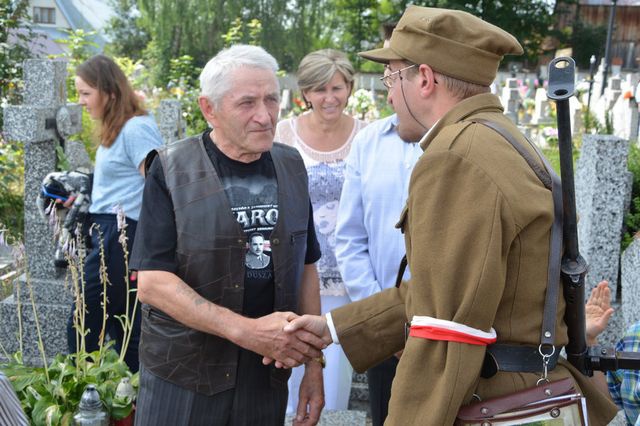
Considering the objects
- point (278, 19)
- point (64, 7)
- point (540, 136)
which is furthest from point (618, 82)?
point (64, 7)

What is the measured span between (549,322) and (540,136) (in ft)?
36.4

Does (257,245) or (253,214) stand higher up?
(253,214)

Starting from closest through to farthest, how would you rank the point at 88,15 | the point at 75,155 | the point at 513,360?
1. the point at 513,360
2. the point at 75,155
3. the point at 88,15

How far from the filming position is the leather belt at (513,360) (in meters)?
2.07

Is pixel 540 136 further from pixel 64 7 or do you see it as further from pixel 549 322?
pixel 64 7

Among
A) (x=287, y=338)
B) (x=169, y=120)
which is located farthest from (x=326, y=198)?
(x=169, y=120)

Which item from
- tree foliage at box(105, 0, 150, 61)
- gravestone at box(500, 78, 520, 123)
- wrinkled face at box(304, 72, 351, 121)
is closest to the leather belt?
wrinkled face at box(304, 72, 351, 121)

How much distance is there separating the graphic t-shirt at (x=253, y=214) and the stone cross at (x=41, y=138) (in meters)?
3.08

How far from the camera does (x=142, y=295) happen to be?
2.68 meters

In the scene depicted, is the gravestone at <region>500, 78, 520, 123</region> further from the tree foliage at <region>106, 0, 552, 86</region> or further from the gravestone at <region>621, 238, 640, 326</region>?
the tree foliage at <region>106, 0, 552, 86</region>

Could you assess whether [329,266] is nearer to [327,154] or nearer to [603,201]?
[327,154]

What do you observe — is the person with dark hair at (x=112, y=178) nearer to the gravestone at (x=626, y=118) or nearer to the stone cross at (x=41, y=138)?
the stone cross at (x=41, y=138)

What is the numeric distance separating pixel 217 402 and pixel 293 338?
1.07 feet

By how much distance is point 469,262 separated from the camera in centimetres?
196
